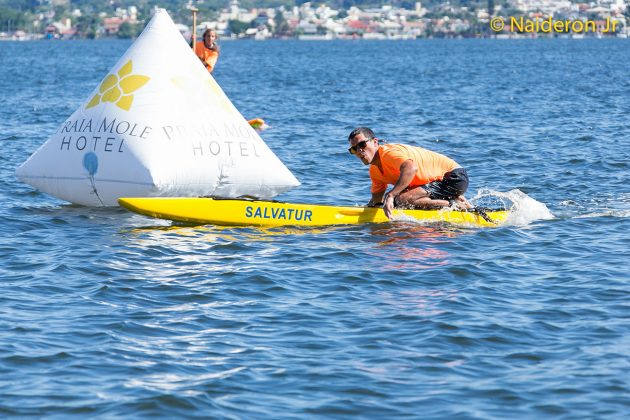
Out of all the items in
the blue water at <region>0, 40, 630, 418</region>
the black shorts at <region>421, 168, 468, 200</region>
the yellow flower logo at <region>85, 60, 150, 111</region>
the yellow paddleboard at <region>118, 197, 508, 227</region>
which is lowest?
the blue water at <region>0, 40, 630, 418</region>

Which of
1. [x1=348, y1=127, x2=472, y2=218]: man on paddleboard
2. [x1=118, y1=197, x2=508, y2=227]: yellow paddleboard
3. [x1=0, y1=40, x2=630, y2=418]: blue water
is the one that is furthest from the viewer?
[x1=118, y1=197, x2=508, y2=227]: yellow paddleboard

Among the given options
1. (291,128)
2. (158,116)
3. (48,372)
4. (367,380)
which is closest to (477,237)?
(158,116)

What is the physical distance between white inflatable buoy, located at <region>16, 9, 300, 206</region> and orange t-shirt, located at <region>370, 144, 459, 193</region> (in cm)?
194

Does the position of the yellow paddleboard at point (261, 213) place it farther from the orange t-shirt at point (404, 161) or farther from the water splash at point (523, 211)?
the water splash at point (523, 211)

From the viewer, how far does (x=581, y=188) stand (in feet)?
60.5

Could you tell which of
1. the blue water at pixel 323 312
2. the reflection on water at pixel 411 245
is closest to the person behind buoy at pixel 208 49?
the blue water at pixel 323 312

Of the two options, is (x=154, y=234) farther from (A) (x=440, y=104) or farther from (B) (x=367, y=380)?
(A) (x=440, y=104)

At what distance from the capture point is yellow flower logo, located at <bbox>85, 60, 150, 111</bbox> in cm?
1507

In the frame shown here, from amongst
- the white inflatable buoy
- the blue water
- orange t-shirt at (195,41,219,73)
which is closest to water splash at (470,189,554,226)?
the blue water

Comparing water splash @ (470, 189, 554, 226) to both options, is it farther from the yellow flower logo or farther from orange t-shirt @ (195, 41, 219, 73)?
orange t-shirt @ (195, 41, 219, 73)

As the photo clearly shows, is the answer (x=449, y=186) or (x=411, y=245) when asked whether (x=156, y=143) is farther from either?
(x=449, y=186)

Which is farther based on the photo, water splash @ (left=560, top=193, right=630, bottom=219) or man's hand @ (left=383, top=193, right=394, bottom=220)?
water splash @ (left=560, top=193, right=630, bottom=219)

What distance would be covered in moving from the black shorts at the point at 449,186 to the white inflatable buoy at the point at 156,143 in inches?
88.7

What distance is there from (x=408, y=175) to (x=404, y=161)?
19 centimetres
